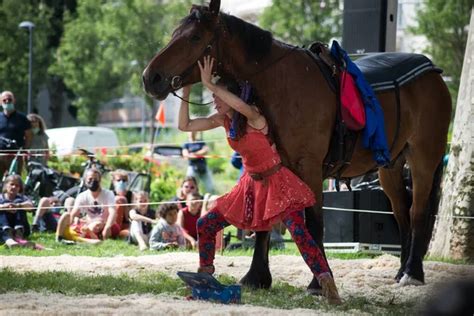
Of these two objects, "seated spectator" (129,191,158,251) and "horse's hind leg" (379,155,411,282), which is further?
"seated spectator" (129,191,158,251)

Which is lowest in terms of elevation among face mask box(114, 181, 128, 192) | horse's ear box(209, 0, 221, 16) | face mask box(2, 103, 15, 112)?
face mask box(114, 181, 128, 192)

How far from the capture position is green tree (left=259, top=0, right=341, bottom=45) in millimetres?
34062

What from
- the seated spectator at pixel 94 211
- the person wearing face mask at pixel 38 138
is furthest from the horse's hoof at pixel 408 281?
the person wearing face mask at pixel 38 138

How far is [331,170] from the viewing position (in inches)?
306

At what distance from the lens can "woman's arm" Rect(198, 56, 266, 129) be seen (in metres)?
6.89

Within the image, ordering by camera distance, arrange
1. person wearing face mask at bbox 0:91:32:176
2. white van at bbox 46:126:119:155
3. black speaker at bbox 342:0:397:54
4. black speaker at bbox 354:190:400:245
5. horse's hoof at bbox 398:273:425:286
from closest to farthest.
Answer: horse's hoof at bbox 398:273:425:286 < black speaker at bbox 342:0:397:54 < black speaker at bbox 354:190:400:245 < person wearing face mask at bbox 0:91:32:176 < white van at bbox 46:126:119:155

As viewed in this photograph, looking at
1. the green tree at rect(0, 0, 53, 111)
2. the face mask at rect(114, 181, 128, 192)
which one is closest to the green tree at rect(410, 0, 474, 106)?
the green tree at rect(0, 0, 53, 111)

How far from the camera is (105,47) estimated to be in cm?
3991

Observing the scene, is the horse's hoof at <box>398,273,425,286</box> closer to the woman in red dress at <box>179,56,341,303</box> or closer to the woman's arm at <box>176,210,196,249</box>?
the woman in red dress at <box>179,56,341,303</box>

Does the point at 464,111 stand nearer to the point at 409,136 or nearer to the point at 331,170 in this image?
the point at 409,136

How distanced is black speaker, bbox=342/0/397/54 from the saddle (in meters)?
2.06

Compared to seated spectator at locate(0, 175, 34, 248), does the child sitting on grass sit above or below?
below

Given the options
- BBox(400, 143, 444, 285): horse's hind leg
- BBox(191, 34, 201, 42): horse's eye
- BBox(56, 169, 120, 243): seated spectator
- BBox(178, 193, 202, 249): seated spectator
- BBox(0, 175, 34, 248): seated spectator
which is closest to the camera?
BBox(191, 34, 201, 42): horse's eye

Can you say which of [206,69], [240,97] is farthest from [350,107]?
[206,69]
